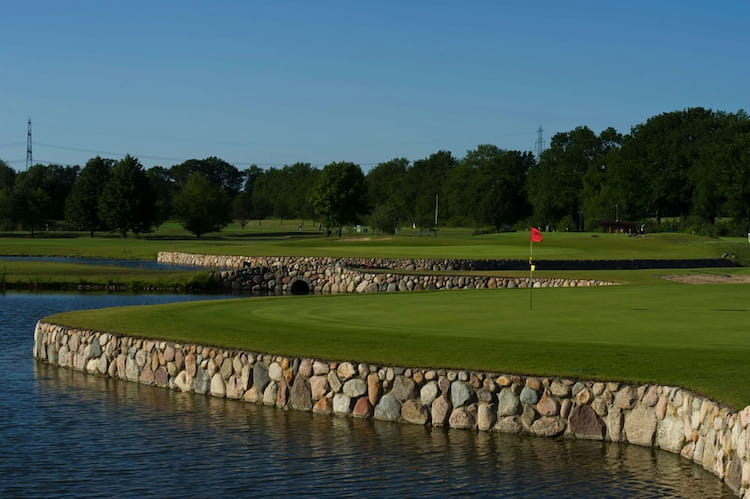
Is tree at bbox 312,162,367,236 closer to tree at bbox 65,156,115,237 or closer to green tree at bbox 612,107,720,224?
tree at bbox 65,156,115,237

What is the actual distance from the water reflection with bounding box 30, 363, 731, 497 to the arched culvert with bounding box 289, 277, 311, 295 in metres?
38.5

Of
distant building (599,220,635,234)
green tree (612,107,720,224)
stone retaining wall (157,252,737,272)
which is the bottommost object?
stone retaining wall (157,252,737,272)

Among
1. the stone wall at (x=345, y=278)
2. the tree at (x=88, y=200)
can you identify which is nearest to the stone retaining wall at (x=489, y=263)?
the stone wall at (x=345, y=278)

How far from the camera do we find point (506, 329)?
21609 mm

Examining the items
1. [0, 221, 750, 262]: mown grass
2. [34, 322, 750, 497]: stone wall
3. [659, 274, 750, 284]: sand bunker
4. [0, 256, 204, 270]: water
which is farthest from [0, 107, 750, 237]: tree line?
[34, 322, 750, 497]: stone wall

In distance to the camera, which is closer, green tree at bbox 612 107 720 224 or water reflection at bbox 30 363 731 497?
water reflection at bbox 30 363 731 497

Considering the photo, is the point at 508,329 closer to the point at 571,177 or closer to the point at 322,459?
the point at 322,459

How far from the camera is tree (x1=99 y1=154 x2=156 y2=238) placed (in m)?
120

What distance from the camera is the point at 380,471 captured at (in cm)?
1473

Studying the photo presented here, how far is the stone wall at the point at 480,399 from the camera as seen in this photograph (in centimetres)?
1448

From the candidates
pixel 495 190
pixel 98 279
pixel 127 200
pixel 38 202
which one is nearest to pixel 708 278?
pixel 98 279

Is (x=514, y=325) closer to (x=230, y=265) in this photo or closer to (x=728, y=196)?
(x=230, y=265)

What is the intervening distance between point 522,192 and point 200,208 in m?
71.9

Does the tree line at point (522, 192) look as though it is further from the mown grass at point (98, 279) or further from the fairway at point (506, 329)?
the fairway at point (506, 329)
